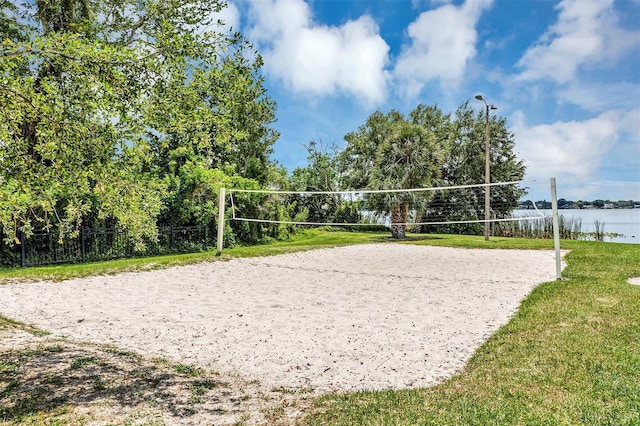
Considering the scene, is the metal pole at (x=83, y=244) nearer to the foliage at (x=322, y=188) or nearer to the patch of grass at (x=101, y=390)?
the patch of grass at (x=101, y=390)

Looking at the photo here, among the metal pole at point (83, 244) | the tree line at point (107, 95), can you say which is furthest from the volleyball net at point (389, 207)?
the tree line at point (107, 95)

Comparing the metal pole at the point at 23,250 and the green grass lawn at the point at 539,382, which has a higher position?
the metal pole at the point at 23,250

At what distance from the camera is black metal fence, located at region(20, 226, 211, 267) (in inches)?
527

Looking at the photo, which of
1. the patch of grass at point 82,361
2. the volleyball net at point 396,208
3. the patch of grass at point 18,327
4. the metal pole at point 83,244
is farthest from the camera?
the volleyball net at point 396,208

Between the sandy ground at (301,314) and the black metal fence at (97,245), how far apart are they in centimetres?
435

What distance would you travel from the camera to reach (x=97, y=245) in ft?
48.3

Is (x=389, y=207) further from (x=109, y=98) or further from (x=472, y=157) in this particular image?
(x=109, y=98)

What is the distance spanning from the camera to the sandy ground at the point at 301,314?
4824 millimetres

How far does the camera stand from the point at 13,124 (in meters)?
4.18

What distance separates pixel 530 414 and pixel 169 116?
424cm

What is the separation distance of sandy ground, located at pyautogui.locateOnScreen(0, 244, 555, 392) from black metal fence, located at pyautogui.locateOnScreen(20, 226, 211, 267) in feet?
14.3

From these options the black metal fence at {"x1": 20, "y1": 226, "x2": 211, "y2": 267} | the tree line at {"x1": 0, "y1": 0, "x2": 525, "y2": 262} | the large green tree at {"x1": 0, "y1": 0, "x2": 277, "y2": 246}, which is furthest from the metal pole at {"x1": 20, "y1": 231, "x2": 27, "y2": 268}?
the large green tree at {"x1": 0, "y1": 0, "x2": 277, "y2": 246}

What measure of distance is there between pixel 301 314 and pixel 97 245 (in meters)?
10.6

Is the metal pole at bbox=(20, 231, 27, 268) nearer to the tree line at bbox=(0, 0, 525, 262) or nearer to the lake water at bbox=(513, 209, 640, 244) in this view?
the tree line at bbox=(0, 0, 525, 262)
